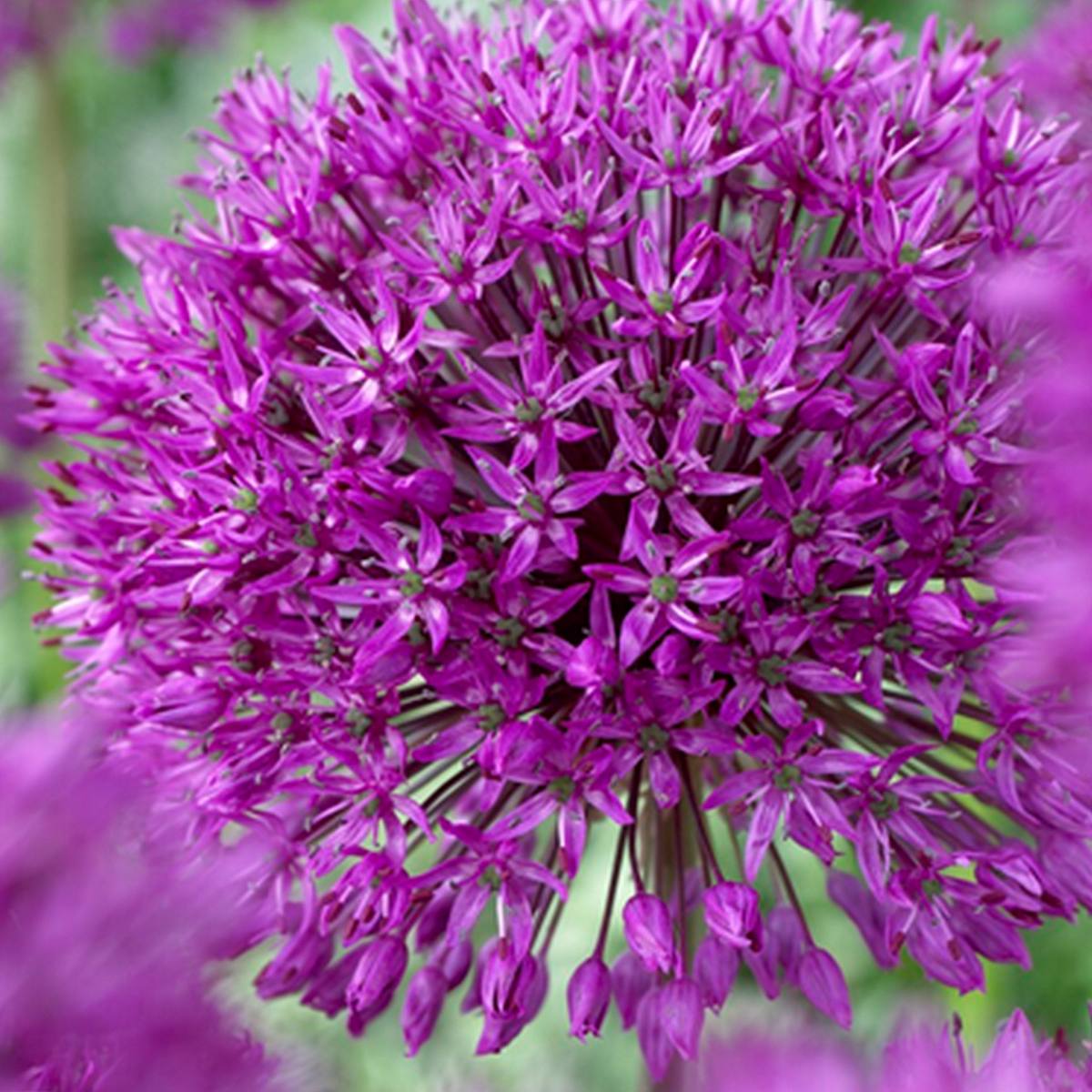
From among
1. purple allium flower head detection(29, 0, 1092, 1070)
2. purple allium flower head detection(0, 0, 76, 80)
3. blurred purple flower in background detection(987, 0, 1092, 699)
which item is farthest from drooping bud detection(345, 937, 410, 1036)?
purple allium flower head detection(0, 0, 76, 80)

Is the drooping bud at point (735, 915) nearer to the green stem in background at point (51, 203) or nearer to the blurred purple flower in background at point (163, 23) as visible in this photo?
the green stem in background at point (51, 203)

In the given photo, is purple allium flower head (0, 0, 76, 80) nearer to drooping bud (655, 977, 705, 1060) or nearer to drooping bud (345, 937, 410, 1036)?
drooping bud (345, 937, 410, 1036)

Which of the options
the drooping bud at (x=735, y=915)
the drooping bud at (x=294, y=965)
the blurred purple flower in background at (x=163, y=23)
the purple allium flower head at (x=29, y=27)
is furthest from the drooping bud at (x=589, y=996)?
the blurred purple flower in background at (x=163, y=23)

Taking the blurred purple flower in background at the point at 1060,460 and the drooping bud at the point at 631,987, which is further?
the drooping bud at the point at 631,987

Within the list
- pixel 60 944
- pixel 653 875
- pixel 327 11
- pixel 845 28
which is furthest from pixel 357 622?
pixel 327 11

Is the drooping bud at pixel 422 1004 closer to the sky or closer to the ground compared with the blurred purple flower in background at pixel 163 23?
closer to the ground
